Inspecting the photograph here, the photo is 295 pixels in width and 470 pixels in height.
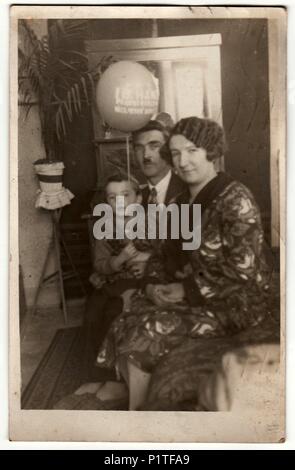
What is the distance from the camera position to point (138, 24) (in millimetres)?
2113

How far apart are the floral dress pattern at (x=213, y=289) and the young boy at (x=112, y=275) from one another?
0.04 metres

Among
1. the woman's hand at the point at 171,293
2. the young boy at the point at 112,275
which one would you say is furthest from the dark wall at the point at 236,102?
the woman's hand at the point at 171,293

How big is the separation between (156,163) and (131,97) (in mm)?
215

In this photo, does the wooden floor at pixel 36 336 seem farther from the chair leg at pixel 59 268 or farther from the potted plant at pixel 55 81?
the potted plant at pixel 55 81

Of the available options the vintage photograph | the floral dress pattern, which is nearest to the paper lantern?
the vintage photograph

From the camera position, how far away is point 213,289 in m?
2.12

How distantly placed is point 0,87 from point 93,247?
1.89 ft

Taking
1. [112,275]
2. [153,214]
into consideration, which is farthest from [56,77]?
[112,275]

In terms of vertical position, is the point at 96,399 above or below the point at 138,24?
below

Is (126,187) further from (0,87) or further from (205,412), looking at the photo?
(205,412)

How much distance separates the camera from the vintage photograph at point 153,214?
2.11 m

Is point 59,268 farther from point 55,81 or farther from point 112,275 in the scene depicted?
point 55,81
